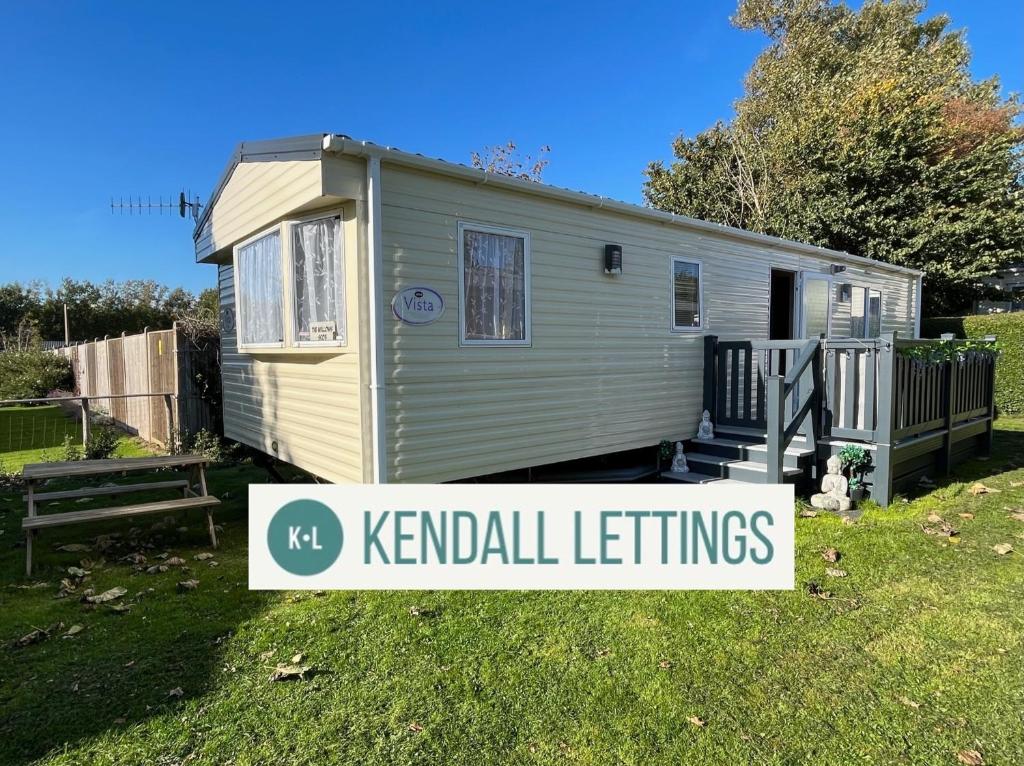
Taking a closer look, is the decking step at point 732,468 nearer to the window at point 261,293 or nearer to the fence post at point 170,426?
the window at point 261,293

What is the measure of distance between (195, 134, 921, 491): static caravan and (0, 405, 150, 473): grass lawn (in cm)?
310

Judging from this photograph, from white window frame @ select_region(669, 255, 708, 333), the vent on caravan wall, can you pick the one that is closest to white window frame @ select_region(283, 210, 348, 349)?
the vent on caravan wall

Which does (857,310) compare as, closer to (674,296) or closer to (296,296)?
(674,296)

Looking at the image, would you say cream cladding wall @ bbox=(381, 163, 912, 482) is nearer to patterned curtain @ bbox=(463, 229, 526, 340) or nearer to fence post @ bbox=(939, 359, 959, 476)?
patterned curtain @ bbox=(463, 229, 526, 340)

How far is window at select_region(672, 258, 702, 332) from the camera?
6.29m

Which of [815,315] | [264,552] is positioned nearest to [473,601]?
[264,552]

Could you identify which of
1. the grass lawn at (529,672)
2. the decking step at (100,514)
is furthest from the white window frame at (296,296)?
the grass lawn at (529,672)

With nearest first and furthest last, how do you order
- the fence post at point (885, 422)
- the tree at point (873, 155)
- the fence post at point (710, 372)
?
1. the fence post at point (885, 422)
2. the fence post at point (710, 372)
3. the tree at point (873, 155)

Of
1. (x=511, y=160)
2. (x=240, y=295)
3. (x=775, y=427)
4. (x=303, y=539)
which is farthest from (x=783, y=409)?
(x=511, y=160)

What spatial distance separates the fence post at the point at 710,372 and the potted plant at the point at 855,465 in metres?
1.49

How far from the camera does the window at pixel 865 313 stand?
889 centimetres

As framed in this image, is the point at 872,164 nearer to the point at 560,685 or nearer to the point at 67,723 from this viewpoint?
the point at 560,685

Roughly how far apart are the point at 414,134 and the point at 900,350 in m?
15.5

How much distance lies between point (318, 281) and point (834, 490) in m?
4.96
